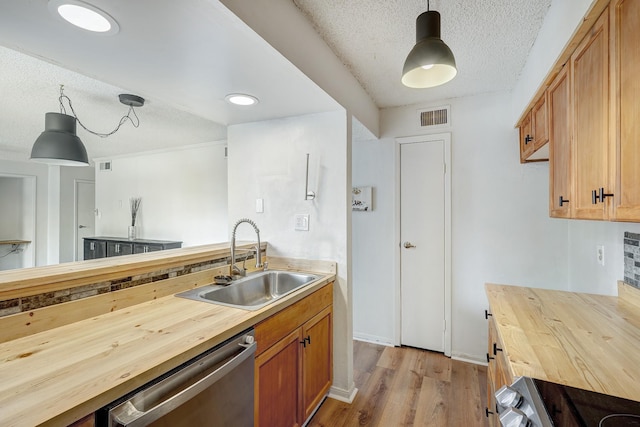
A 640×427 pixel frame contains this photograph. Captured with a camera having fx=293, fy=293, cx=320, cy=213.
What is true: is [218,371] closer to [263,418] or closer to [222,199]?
[263,418]

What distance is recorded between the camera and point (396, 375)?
2.44 meters

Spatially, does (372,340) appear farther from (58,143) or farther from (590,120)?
(58,143)

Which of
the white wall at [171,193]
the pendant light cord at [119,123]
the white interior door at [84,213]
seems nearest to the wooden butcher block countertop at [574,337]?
the pendant light cord at [119,123]

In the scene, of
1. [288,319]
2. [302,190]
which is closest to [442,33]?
[302,190]

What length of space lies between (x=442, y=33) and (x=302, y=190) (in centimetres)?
136

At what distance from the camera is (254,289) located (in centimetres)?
203

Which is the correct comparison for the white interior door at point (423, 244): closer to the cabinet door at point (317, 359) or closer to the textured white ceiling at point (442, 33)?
the textured white ceiling at point (442, 33)

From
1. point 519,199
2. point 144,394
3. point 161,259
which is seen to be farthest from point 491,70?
point 144,394

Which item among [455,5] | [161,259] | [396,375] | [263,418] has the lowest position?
[396,375]

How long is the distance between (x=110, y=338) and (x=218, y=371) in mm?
409

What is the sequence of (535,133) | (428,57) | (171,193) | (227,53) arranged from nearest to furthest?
(428,57)
(227,53)
(535,133)
(171,193)

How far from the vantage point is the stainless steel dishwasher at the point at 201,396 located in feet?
2.71

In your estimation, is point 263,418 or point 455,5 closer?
point 263,418

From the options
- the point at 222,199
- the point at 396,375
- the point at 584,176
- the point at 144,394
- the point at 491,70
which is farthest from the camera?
the point at 222,199
